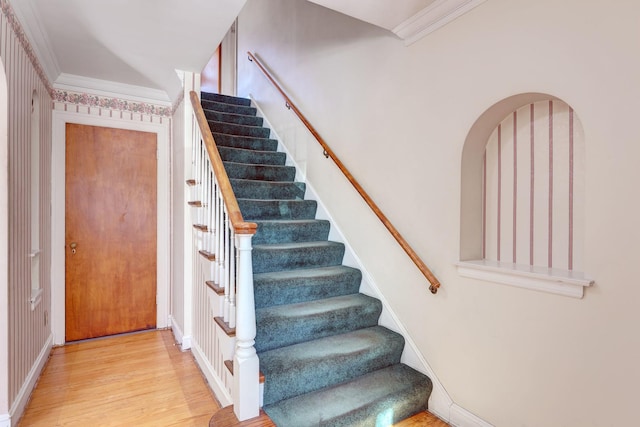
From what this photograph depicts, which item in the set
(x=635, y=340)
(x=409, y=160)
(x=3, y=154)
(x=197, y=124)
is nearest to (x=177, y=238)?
(x=197, y=124)

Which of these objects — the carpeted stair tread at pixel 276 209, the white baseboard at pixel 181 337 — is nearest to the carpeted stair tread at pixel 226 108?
the carpeted stair tread at pixel 276 209

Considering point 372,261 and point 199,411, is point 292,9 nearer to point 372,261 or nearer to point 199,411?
point 372,261

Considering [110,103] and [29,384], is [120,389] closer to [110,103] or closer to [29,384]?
[29,384]

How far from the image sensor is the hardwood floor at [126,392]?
216cm

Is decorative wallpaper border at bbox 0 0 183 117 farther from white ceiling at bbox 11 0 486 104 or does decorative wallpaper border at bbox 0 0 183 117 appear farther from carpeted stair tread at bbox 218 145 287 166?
carpeted stair tread at bbox 218 145 287 166

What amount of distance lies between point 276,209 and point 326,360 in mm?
1537

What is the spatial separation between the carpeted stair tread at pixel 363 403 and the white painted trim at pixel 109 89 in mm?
3287

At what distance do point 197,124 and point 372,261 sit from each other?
1801 mm

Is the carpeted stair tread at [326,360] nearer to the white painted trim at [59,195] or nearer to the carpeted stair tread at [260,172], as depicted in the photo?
the carpeted stair tread at [260,172]

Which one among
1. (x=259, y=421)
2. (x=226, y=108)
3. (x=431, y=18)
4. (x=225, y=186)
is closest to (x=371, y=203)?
(x=225, y=186)

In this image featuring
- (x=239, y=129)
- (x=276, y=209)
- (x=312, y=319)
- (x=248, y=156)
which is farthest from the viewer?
(x=239, y=129)

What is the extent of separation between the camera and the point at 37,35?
2.48 m

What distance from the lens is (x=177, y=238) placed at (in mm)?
3469

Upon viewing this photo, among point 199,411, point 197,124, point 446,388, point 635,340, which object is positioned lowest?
point 199,411
